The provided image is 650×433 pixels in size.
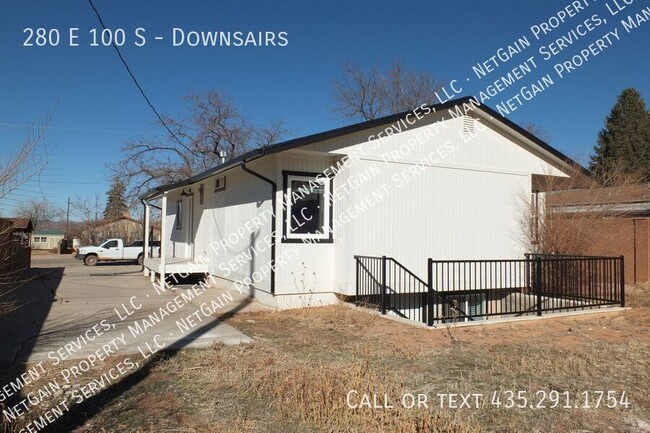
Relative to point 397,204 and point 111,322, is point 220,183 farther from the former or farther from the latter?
point 111,322

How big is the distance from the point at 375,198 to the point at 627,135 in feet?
102

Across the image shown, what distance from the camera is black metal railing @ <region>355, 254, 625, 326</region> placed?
30.4ft

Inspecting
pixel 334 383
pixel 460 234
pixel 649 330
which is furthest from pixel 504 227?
pixel 334 383

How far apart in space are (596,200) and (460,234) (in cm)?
472

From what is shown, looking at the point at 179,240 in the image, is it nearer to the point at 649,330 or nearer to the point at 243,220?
the point at 243,220

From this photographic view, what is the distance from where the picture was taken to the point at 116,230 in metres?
48.3

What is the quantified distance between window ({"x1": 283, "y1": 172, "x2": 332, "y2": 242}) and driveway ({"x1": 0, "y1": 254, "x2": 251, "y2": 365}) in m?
1.98

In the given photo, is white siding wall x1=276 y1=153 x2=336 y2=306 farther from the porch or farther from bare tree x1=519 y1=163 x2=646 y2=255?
bare tree x1=519 y1=163 x2=646 y2=255

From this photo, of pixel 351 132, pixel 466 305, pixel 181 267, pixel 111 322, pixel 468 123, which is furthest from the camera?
pixel 181 267

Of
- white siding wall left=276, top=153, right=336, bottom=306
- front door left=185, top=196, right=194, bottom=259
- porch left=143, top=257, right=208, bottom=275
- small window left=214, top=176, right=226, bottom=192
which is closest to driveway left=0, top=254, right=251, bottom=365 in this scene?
porch left=143, top=257, right=208, bottom=275

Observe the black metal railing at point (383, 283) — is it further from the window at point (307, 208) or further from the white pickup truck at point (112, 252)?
the white pickup truck at point (112, 252)

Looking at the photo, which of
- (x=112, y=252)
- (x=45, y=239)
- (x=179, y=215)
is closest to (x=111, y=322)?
(x=179, y=215)

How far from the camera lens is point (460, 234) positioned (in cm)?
1087

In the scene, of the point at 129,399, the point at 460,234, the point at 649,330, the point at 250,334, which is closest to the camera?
the point at 129,399
